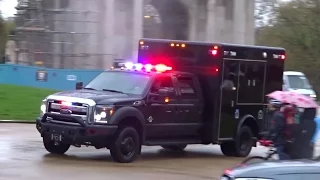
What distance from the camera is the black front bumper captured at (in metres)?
14.0

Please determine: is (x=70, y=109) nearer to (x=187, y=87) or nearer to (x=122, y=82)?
(x=122, y=82)

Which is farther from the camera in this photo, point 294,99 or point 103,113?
point 103,113

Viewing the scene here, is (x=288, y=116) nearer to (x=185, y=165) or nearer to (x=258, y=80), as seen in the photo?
(x=185, y=165)

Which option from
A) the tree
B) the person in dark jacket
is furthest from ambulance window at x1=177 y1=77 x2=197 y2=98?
the tree

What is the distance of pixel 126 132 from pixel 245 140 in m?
4.27

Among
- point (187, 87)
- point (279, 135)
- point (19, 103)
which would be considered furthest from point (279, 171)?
point (19, 103)

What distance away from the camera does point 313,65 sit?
58531 millimetres

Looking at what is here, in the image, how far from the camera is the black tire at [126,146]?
14.4 meters

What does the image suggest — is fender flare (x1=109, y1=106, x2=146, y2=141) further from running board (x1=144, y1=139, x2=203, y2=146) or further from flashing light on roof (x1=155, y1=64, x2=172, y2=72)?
flashing light on roof (x1=155, y1=64, x2=172, y2=72)

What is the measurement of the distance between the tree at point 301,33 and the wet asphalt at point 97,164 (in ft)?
130

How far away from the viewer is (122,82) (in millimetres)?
15594

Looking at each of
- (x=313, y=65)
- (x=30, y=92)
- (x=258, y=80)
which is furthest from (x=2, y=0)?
(x=258, y=80)

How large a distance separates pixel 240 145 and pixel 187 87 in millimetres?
2325

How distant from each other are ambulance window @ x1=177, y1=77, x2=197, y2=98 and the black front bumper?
2386 mm
